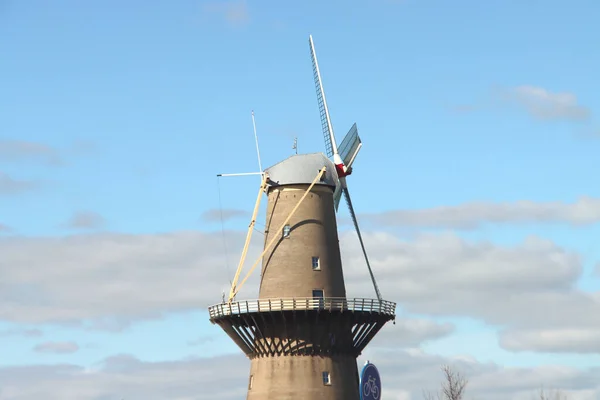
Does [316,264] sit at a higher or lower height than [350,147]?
lower

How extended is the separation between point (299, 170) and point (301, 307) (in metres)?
8.83

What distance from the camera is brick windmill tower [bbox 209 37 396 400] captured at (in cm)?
6656

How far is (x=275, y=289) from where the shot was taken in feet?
223

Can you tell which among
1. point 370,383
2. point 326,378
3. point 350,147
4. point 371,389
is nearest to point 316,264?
point 326,378

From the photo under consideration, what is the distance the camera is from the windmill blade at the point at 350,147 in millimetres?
74500

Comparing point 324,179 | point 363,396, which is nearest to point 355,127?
point 324,179

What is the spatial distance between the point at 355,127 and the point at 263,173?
974 cm

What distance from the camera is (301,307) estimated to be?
66375 millimetres

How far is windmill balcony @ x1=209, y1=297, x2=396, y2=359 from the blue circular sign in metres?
1.73

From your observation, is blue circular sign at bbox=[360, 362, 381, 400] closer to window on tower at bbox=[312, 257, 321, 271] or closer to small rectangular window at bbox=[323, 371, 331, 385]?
small rectangular window at bbox=[323, 371, 331, 385]

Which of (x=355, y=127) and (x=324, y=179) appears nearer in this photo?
(x=324, y=179)

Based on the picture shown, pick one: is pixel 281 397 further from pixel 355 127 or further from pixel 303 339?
pixel 355 127

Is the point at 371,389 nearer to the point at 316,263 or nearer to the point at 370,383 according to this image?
the point at 370,383

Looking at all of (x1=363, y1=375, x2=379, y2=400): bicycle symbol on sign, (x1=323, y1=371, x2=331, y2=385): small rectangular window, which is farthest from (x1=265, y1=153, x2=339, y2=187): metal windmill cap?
(x1=363, y1=375, x2=379, y2=400): bicycle symbol on sign
